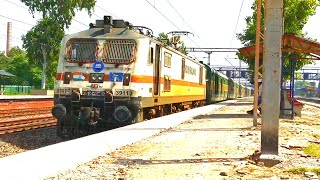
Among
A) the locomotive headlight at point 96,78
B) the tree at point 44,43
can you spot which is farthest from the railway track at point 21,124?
the tree at point 44,43

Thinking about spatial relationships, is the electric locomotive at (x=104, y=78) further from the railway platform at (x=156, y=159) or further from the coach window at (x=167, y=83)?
the coach window at (x=167, y=83)

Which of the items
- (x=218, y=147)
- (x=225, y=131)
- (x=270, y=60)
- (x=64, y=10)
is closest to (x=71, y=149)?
(x=218, y=147)

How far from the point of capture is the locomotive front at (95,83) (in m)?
12.7

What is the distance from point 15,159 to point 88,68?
252 inches

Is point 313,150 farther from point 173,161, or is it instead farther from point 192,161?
point 173,161

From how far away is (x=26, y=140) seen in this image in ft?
45.1

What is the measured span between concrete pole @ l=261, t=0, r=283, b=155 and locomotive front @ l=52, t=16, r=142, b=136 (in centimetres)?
562

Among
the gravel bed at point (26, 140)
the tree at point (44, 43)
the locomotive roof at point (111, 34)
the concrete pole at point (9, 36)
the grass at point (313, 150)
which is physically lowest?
the gravel bed at point (26, 140)

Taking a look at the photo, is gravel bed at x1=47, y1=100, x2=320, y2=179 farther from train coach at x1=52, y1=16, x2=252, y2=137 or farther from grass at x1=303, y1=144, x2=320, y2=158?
train coach at x1=52, y1=16, x2=252, y2=137

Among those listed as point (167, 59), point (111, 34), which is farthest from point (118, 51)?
point (167, 59)

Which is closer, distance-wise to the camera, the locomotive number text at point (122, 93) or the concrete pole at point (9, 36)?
the locomotive number text at point (122, 93)

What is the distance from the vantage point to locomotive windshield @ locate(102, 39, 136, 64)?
13000 mm

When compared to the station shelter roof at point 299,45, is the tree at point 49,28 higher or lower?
higher

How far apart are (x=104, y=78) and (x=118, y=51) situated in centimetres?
102
